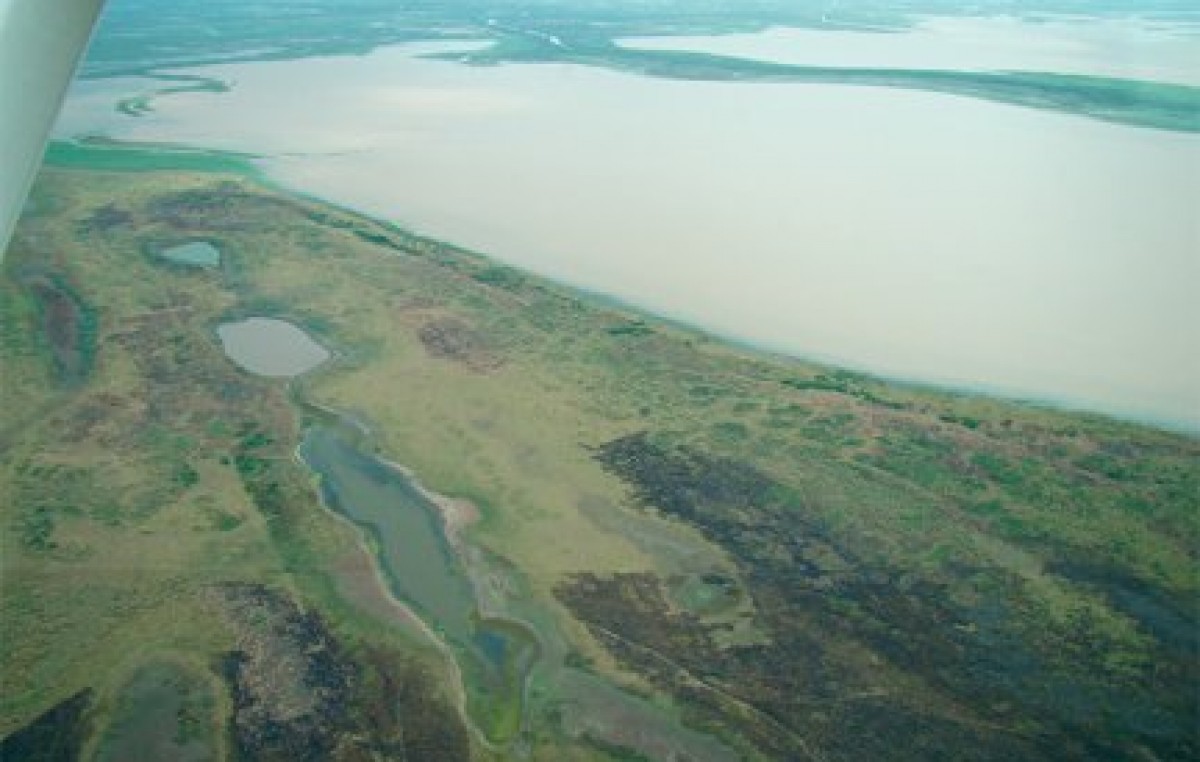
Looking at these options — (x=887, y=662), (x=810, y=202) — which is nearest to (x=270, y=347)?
(x=887, y=662)

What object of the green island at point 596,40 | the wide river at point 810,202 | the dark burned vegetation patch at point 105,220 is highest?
the green island at point 596,40

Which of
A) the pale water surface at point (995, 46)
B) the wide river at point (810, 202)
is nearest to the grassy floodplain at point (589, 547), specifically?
the wide river at point (810, 202)

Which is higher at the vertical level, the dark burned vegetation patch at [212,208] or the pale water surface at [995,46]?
the pale water surface at [995,46]

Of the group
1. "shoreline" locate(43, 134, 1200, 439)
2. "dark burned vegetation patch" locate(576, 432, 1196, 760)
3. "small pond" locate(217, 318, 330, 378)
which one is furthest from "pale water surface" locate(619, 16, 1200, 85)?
"dark burned vegetation patch" locate(576, 432, 1196, 760)

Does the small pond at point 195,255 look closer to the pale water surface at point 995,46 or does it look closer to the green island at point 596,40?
the green island at point 596,40

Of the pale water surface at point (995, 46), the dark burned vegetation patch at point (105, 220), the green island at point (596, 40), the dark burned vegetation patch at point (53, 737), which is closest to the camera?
the dark burned vegetation patch at point (53, 737)

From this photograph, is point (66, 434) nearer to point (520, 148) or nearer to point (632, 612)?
point (632, 612)
